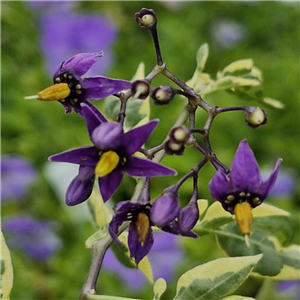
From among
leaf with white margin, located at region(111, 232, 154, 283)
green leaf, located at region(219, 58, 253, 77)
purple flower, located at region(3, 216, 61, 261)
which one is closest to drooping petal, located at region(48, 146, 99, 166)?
leaf with white margin, located at region(111, 232, 154, 283)

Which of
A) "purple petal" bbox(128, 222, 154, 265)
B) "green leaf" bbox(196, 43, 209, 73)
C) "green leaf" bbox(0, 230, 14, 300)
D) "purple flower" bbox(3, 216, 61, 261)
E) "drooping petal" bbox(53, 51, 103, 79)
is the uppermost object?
"drooping petal" bbox(53, 51, 103, 79)

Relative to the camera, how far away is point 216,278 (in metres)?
0.72

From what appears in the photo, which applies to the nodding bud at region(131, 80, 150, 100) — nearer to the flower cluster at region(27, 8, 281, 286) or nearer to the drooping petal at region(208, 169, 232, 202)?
the flower cluster at region(27, 8, 281, 286)

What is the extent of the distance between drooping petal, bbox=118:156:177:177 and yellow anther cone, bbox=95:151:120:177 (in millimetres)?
15

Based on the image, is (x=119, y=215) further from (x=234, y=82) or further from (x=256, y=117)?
(x=234, y=82)

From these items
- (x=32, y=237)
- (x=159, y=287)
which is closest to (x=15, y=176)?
(x=32, y=237)

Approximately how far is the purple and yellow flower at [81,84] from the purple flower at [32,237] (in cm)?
85

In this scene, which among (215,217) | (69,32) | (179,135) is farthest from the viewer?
(69,32)

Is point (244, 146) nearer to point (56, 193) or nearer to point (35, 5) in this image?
point (56, 193)

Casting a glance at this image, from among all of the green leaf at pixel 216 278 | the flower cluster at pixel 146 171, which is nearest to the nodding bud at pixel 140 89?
the flower cluster at pixel 146 171

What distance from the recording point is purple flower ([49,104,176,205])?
0.59m

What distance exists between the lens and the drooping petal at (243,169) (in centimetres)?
60

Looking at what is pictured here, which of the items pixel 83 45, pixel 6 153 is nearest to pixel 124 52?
pixel 83 45

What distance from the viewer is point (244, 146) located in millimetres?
604
